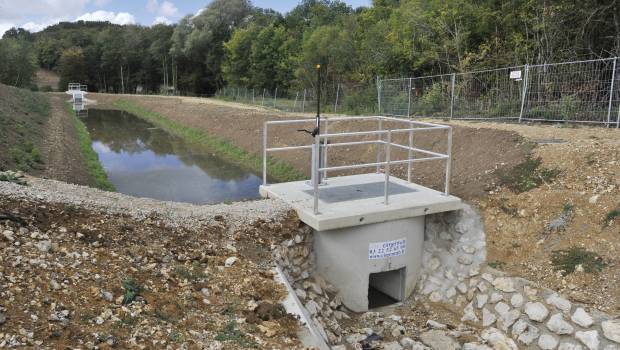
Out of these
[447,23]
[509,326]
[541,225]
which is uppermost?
[447,23]

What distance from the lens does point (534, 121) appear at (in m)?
15.1

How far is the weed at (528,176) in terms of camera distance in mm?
9742

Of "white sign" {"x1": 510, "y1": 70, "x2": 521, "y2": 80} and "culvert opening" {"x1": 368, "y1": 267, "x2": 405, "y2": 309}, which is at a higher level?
"white sign" {"x1": 510, "y1": 70, "x2": 521, "y2": 80}

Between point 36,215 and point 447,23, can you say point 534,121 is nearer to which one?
point 447,23

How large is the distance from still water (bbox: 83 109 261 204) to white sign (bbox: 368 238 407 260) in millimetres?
7139

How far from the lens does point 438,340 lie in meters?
7.78

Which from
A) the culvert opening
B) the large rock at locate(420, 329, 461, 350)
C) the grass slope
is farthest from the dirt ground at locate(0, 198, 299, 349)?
the grass slope

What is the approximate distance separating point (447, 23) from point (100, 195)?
18.2 m

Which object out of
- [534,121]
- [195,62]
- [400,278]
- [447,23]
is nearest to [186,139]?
[447,23]

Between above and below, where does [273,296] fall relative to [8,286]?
below

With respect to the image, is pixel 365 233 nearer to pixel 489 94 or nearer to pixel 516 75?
pixel 516 75

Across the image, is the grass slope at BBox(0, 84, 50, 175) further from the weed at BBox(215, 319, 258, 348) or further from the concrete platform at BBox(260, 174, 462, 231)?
the weed at BBox(215, 319, 258, 348)

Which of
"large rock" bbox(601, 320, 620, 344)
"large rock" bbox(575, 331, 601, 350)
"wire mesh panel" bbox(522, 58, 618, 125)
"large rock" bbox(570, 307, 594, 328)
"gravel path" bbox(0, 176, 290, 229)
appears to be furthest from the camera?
"wire mesh panel" bbox(522, 58, 618, 125)

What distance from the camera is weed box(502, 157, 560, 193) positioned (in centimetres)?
974
